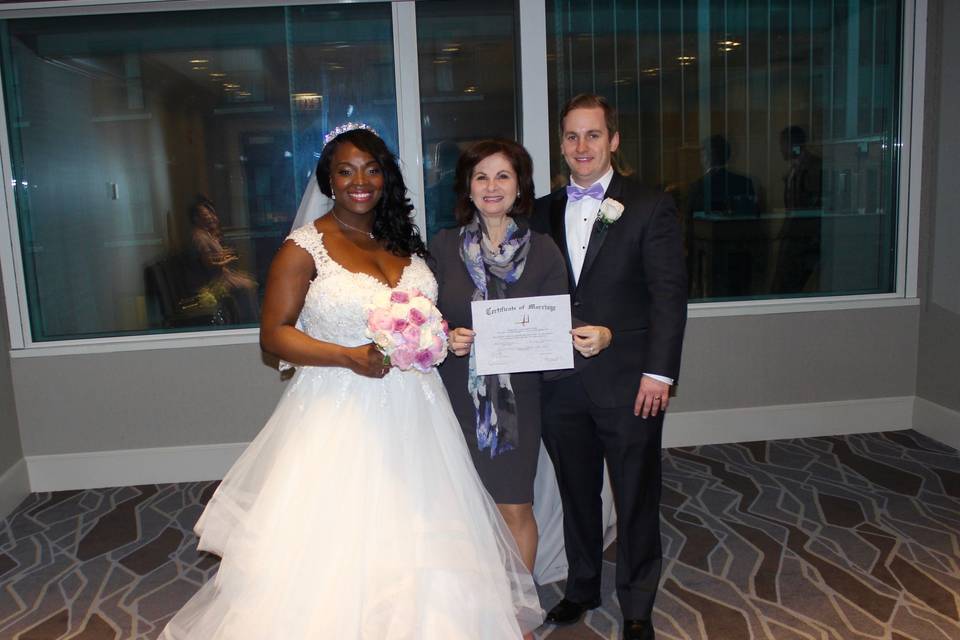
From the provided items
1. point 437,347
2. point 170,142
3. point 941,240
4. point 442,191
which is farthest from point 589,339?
point 941,240

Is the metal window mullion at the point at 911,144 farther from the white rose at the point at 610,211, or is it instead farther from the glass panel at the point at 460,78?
the white rose at the point at 610,211

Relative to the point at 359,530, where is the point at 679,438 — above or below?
below

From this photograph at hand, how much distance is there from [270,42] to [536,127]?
1656 mm

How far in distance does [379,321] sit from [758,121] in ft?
12.6

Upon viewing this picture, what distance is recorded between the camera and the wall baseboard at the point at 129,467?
5094 mm

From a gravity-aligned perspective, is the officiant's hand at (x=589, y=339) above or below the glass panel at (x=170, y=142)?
below

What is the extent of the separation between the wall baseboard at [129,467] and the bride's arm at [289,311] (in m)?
2.64

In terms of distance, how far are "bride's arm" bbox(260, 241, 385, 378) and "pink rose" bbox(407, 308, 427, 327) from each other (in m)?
0.31

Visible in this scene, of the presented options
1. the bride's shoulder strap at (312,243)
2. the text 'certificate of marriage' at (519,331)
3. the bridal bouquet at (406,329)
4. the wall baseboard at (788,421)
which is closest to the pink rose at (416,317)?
the bridal bouquet at (406,329)

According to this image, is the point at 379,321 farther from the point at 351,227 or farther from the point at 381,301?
the point at 351,227

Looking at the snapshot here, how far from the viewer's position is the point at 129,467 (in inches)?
202

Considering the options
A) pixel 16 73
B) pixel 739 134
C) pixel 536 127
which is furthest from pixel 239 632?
pixel 739 134

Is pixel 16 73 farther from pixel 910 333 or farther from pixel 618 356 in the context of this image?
pixel 910 333

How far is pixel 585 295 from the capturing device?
2.96m
